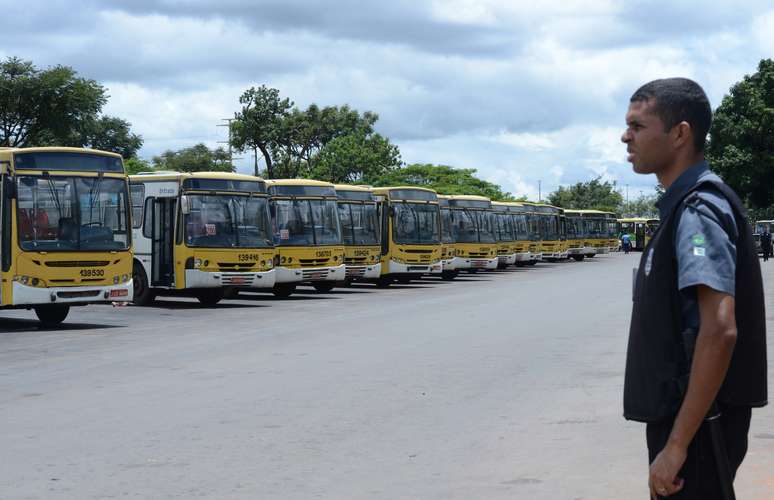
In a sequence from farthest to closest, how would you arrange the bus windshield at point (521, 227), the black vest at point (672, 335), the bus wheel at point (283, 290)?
the bus windshield at point (521, 227), the bus wheel at point (283, 290), the black vest at point (672, 335)

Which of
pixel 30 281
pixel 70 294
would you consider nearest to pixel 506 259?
pixel 70 294

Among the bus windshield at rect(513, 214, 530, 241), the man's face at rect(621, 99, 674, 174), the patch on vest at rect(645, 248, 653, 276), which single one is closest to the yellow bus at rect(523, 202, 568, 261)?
the bus windshield at rect(513, 214, 530, 241)

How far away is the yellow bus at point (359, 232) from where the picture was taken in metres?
33.0

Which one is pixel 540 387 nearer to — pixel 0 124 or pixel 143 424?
pixel 143 424

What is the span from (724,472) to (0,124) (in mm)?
56592

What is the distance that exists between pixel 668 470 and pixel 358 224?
30263 mm

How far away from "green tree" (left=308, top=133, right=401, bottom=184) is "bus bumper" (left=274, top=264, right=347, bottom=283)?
2026 inches

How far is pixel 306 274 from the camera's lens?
28844mm

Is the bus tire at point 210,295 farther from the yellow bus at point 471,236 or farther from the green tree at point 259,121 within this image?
the green tree at point 259,121

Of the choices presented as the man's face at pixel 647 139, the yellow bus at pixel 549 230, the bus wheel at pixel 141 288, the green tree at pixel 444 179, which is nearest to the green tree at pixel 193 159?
the green tree at pixel 444 179

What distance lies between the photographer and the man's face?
3395mm

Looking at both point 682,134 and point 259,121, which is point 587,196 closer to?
point 259,121

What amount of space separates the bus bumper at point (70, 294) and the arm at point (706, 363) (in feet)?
54.9

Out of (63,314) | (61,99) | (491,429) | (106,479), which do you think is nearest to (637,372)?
(106,479)
